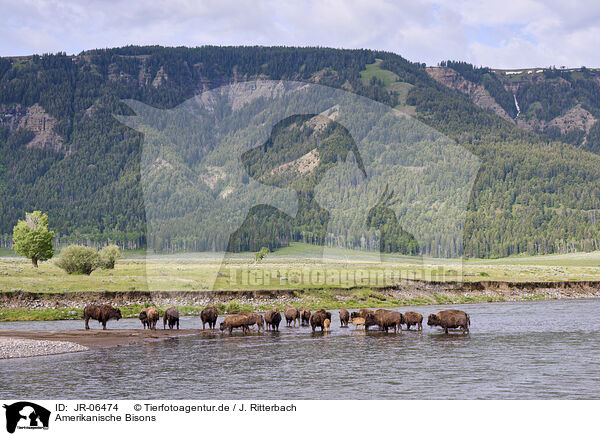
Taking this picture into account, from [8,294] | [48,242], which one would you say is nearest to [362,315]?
[8,294]

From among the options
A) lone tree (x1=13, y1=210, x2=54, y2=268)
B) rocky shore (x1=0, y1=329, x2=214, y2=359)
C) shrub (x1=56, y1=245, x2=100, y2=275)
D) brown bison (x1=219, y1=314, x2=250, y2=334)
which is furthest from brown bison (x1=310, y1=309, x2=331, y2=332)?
lone tree (x1=13, y1=210, x2=54, y2=268)

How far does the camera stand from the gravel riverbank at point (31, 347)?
33.6m

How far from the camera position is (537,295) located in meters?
91.8

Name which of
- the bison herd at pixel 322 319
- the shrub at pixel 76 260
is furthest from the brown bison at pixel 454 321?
the shrub at pixel 76 260

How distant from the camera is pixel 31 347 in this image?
114 feet

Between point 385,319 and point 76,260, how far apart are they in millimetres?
54400

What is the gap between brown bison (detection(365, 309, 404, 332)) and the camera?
45875mm

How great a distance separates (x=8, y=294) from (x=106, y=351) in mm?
32012

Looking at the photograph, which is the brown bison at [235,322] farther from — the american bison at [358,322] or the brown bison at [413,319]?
the brown bison at [413,319]
